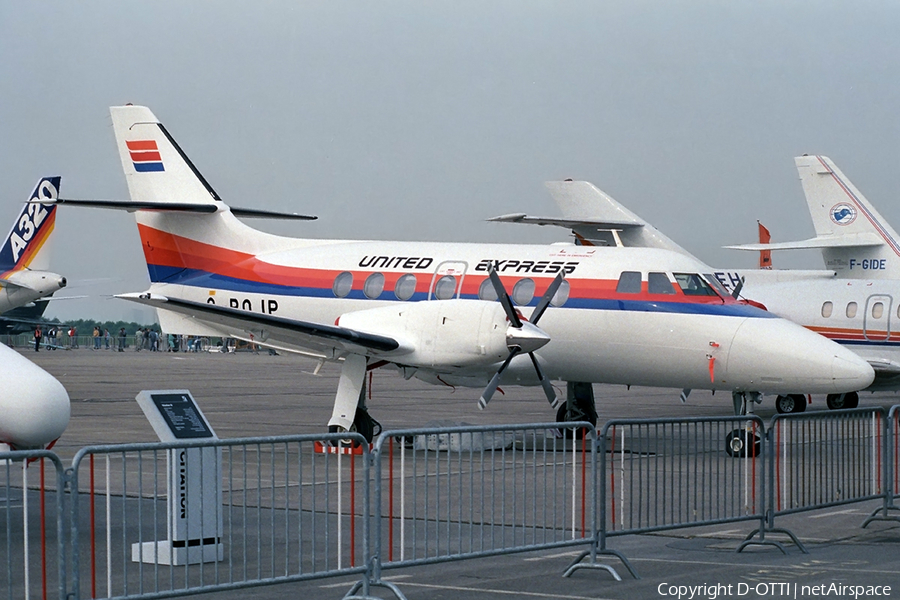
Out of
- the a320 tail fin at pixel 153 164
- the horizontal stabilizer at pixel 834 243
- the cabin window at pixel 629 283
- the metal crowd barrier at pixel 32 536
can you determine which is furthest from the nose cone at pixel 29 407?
the horizontal stabilizer at pixel 834 243

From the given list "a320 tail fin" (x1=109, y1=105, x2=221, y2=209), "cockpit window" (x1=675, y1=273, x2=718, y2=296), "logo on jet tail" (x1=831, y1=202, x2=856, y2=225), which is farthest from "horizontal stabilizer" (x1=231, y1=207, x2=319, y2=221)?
"logo on jet tail" (x1=831, y1=202, x2=856, y2=225)

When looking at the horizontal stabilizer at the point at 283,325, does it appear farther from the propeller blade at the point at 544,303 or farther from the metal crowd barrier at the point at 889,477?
the metal crowd barrier at the point at 889,477

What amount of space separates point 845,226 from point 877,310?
844 cm

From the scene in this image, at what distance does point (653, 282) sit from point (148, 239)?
847cm

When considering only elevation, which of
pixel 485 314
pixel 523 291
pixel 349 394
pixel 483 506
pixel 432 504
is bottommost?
pixel 432 504

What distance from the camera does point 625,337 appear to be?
53.3 feet

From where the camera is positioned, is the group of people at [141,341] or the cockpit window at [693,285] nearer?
the cockpit window at [693,285]

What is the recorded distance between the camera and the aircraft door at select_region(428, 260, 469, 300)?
17.1 m

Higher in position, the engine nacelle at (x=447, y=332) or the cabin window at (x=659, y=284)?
the cabin window at (x=659, y=284)

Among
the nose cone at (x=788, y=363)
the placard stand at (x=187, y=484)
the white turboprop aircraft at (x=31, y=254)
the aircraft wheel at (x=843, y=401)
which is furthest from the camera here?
the white turboprop aircraft at (x=31, y=254)

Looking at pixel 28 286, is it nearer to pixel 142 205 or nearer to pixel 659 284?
pixel 142 205

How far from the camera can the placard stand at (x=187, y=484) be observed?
26.7ft

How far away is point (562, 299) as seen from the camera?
54.5ft

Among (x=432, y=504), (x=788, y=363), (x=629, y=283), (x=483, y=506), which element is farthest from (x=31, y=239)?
(x=483, y=506)
